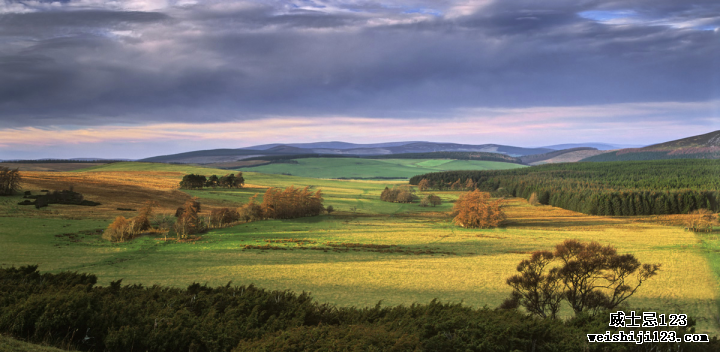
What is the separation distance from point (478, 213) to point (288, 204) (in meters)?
36.7

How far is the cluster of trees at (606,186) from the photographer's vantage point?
7864cm

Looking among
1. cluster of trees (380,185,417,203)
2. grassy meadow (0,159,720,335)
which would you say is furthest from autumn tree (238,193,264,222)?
cluster of trees (380,185,417,203)

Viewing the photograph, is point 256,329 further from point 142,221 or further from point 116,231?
point 142,221

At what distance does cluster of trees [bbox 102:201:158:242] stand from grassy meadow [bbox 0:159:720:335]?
1687 millimetres

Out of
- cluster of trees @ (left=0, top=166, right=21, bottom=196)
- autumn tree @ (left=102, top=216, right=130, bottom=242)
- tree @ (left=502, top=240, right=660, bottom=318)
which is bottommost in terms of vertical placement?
autumn tree @ (left=102, top=216, right=130, bottom=242)

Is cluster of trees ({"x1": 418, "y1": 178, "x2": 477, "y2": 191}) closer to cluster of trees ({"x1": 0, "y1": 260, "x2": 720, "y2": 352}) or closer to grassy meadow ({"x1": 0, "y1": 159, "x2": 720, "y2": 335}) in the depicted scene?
grassy meadow ({"x1": 0, "y1": 159, "x2": 720, "y2": 335})

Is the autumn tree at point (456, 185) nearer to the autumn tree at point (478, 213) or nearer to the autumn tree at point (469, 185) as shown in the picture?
the autumn tree at point (469, 185)

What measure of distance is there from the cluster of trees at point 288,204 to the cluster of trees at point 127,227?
23894mm

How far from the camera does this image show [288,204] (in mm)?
81688

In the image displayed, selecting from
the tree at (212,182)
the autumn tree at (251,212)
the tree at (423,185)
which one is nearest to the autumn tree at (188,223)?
the autumn tree at (251,212)

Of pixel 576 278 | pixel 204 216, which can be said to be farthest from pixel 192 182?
pixel 576 278

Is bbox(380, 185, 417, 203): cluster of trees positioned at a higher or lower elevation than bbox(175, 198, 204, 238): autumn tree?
lower

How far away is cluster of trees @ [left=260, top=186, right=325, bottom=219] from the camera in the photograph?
7962 centimetres

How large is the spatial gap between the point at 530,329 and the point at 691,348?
3804 mm
